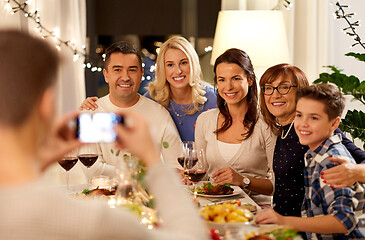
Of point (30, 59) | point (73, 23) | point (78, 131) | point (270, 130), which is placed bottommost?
point (270, 130)

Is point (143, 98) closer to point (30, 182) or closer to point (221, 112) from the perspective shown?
point (221, 112)

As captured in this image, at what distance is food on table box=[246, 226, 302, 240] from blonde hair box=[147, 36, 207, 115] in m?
1.99

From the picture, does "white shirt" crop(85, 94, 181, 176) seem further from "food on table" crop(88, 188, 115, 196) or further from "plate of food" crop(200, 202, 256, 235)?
"plate of food" crop(200, 202, 256, 235)

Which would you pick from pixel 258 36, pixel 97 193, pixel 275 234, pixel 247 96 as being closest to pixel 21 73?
pixel 275 234

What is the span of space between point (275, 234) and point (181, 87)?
212cm

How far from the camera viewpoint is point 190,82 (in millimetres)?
3533

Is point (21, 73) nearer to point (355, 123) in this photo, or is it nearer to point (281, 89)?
point (281, 89)

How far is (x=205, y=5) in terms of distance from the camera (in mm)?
4902

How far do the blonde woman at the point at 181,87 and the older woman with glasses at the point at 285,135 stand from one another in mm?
821

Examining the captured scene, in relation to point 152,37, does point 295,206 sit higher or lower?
lower

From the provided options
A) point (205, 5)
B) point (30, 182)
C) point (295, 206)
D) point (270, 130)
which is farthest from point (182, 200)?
point (205, 5)

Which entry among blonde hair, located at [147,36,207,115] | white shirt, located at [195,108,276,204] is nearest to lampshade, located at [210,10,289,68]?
blonde hair, located at [147,36,207,115]

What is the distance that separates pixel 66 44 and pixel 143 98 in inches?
55.1

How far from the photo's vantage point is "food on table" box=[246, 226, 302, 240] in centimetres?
146
